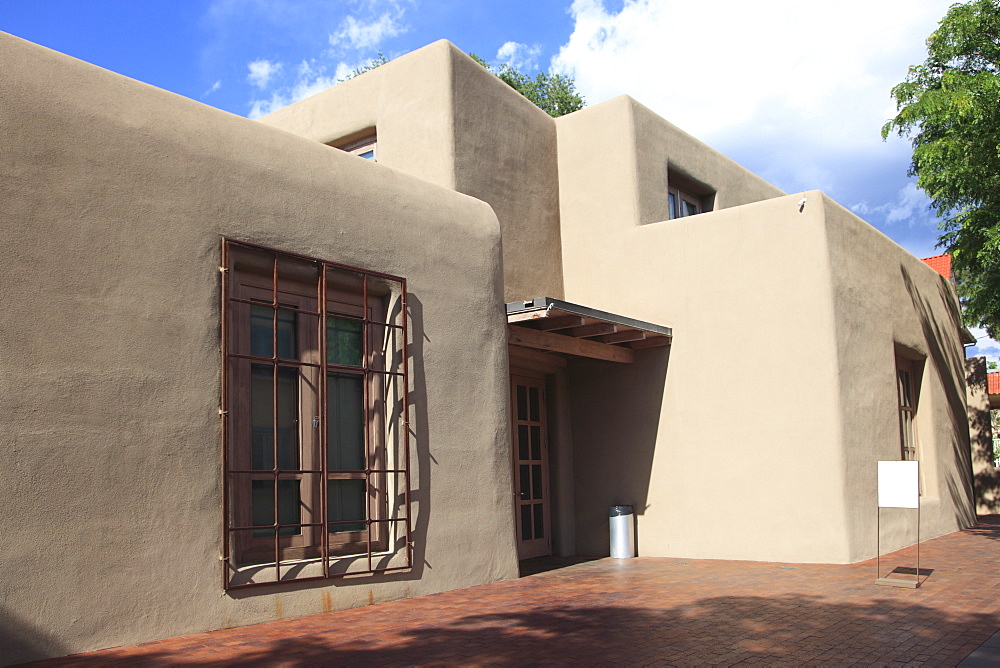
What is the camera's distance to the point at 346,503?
7.25m

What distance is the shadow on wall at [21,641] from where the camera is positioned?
4695mm

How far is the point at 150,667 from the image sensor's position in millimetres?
4676

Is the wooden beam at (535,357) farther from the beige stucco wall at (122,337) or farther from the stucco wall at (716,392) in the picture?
the beige stucco wall at (122,337)

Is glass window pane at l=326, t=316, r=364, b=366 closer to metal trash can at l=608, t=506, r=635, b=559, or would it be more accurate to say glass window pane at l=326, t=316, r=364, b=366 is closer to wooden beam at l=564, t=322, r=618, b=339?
wooden beam at l=564, t=322, r=618, b=339

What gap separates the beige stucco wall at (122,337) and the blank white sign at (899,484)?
4.59 meters

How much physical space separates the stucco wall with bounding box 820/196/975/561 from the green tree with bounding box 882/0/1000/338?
984 mm

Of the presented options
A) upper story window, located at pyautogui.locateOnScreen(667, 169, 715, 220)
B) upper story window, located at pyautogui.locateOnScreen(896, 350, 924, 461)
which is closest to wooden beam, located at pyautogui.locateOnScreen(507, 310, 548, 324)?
upper story window, located at pyautogui.locateOnScreen(667, 169, 715, 220)

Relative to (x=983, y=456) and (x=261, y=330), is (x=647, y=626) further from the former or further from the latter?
(x=983, y=456)

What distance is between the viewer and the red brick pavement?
5055 millimetres

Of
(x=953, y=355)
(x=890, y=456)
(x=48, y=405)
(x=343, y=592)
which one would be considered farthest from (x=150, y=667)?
(x=953, y=355)

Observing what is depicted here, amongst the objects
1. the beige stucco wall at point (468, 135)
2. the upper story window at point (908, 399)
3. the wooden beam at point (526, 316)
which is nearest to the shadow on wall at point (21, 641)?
the wooden beam at point (526, 316)

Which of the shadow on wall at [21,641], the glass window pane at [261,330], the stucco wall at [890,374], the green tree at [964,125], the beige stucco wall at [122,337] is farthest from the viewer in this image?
the green tree at [964,125]

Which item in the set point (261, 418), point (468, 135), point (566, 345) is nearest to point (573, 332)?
point (566, 345)

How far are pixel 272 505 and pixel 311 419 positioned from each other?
79 cm
